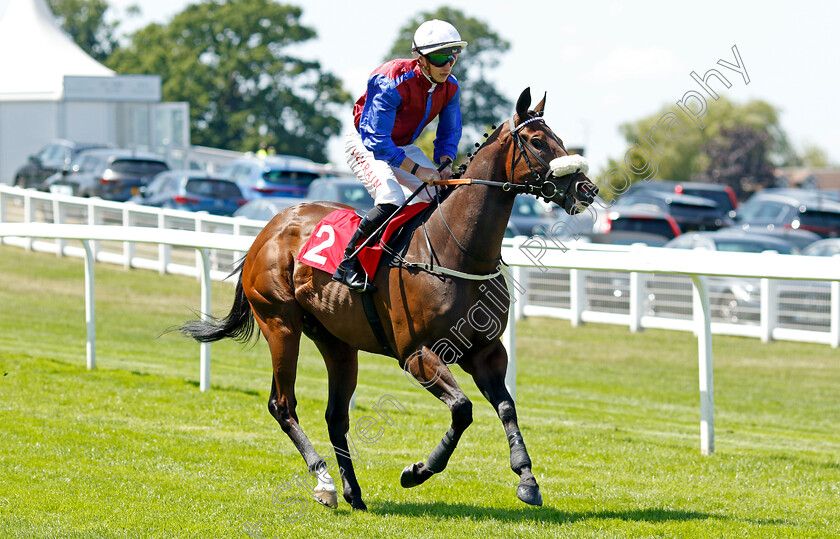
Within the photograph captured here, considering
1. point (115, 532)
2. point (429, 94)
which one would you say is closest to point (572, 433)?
point (429, 94)

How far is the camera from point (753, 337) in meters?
14.8

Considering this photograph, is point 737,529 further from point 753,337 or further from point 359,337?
point 753,337

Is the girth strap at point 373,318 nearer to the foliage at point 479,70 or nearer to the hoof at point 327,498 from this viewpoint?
the hoof at point 327,498

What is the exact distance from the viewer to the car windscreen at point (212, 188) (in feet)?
74.4

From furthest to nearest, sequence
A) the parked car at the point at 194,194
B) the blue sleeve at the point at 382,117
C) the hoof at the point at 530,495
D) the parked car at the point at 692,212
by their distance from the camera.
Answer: the parked car at the point at 692,212
the parked car at the point at 194,194
the blue sleeve at the point at 382,117
the hoof at the point at 530,495

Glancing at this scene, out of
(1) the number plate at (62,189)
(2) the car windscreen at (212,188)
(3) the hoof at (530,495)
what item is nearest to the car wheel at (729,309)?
(3) the hoof at (530,495)

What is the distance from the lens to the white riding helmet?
17.6ft

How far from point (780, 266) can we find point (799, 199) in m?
19.7

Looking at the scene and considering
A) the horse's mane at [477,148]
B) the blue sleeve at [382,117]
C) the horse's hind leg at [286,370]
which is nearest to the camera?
the horse's mane at [477,148]

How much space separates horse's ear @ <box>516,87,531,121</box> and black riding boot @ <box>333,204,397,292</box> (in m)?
0.87

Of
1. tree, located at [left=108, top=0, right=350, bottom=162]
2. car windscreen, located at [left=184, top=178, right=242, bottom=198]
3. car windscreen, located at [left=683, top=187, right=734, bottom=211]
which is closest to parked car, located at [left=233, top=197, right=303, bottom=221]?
car windscreen, located at [left=184, top=178, right=242, bottom=198]

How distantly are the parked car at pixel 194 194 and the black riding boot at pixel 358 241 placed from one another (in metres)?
16.9

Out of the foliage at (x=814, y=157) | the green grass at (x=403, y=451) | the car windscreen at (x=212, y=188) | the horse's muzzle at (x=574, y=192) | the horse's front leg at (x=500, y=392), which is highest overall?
the horse's muzzle at (x=574, y=192)

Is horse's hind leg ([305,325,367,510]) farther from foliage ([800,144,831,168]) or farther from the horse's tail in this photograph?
foliage ([800,144,831,168])
